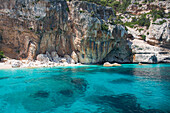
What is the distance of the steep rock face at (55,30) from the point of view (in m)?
30.0

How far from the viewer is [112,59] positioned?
41.3 m

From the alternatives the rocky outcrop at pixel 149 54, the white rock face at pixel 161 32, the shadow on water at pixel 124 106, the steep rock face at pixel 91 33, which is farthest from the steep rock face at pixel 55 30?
the shadow on water at pixel 124 106

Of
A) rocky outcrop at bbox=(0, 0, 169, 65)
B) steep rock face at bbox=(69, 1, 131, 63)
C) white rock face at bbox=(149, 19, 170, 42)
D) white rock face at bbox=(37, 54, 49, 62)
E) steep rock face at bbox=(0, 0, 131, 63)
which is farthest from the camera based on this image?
white rock face at bbox=(149, 19, 170, 42)

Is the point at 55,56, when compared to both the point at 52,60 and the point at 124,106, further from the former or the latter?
the point at 124,106

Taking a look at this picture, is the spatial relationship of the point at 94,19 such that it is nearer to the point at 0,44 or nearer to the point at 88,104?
the point at 0,44

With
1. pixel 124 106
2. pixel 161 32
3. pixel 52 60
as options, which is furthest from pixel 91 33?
pixel 124 106

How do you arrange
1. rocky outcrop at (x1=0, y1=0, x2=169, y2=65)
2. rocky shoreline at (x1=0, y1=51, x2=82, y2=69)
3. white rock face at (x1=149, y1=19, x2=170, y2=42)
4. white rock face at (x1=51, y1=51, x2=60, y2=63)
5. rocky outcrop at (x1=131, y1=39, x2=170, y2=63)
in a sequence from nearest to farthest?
rocky shoreline at (x1=0, y1=51, x2=82, y2=69) < rocky outcrop at (x1=0, y1=0, x2=169, y2=65) < white rock face at (x1=51, y1=51, x2=60, y2=63) < rocky outcrop at (x1=131, y1=39, x2=170, y2=63) < white rock face at (x1=149, y1=19, x2=170, y2=42)

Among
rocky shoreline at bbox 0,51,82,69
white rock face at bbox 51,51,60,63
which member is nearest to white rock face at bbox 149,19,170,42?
rocky shoreline at bbox 0,51,82,69

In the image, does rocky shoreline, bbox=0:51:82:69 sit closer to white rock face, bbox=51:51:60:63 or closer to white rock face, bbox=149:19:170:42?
white rock face, bbox=51:51:60:63

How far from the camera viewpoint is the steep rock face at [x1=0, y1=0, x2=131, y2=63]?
2995 centimetres

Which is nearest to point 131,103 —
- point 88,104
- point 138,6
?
point 88,104

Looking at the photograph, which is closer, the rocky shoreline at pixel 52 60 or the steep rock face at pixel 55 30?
the rocky shoreline at pixel 52 60

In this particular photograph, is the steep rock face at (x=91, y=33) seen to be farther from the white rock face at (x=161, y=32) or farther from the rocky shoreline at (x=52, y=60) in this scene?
the white rock face at (x=161, y=32)

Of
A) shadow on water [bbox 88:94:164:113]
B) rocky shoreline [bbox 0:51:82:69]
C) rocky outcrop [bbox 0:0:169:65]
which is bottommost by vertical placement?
shadow on water [bbox 88:94:164:113]
